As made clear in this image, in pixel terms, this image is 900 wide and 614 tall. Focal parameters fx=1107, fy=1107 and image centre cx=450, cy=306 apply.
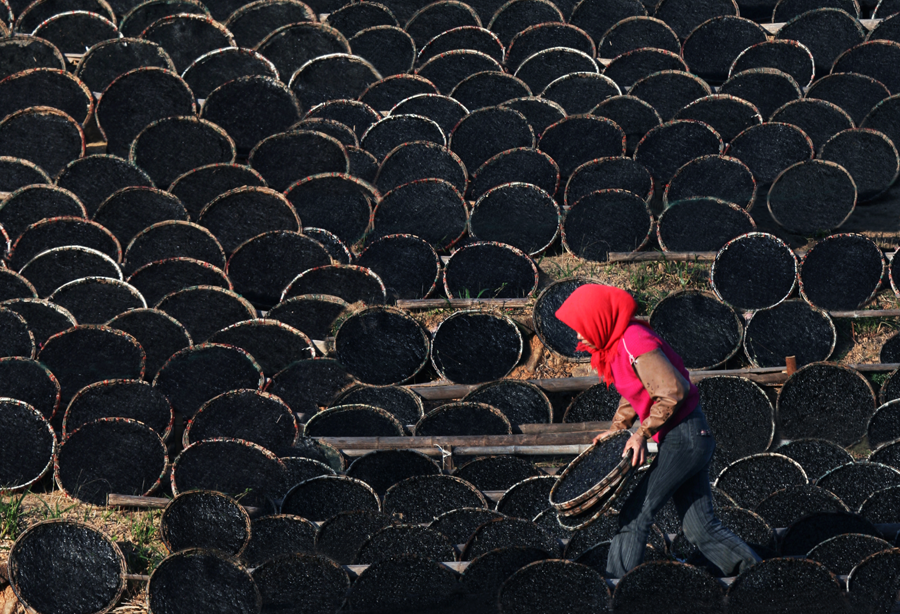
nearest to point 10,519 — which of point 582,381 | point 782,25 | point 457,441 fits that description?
point 457,441

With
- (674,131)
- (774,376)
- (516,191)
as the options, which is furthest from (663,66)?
(774,376)

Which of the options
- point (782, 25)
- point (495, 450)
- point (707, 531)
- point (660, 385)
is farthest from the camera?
point (782, 25)

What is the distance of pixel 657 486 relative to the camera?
4758 mm

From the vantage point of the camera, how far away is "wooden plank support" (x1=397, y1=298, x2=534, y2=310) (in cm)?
830

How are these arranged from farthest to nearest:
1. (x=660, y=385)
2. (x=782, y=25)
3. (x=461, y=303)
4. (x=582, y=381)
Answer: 1. (x=782, y=25)
2. (x=461, y=303)
3. (x=582, y=381)
4. (x=660, y=385)

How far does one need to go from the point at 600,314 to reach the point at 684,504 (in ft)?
3.34

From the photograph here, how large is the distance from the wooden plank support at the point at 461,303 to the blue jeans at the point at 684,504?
3.44 m

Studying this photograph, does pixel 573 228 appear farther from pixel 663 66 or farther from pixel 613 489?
pixel 613 489

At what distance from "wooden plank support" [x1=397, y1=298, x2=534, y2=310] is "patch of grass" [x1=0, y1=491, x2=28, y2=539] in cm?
313

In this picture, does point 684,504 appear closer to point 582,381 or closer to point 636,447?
point 636,447

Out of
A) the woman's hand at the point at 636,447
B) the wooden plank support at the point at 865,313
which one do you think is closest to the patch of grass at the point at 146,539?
the woman's hand at the point at 636,447

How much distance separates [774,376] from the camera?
7.73 metres

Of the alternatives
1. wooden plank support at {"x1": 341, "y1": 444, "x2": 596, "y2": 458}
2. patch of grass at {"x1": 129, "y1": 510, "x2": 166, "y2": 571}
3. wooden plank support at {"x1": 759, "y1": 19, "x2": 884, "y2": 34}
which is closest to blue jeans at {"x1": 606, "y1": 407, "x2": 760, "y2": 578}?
wooden plank support at {"x1": 341, "y1": 444, "x2": 596, "y2": 458}

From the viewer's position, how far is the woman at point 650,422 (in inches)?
179
